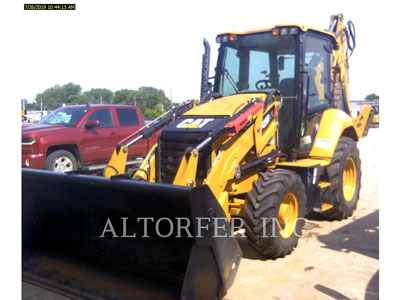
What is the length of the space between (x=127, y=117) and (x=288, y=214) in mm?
6864

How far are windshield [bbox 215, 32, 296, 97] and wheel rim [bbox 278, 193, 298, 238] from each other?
1.45 m

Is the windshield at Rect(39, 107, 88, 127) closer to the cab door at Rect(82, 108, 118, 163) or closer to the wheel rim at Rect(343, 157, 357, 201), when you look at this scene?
the cab door at Rect(82, 108, 118, 163)

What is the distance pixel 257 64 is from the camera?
19.0ft

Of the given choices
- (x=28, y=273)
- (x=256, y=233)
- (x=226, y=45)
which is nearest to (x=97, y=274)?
(x=28, y=273)

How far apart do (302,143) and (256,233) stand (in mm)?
1803

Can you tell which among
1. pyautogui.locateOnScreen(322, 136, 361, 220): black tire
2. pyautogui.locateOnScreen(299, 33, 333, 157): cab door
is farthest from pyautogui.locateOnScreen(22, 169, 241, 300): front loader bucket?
pyautogui.locateOnScreen(322, 136, 361, 220): black tire

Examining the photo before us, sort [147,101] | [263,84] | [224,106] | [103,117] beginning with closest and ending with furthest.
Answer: [224,106], [263,84], [103,117], [147,101]

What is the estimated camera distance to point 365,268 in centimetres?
443

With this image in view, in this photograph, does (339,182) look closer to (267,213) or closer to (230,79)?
(267,213)

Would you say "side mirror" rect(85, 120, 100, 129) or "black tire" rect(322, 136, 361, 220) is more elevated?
"side mirror" rect(85, 120, 100, 129)

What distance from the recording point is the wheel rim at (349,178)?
21.9 feet

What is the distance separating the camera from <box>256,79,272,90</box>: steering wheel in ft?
18.7

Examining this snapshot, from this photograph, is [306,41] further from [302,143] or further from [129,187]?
[129,187]

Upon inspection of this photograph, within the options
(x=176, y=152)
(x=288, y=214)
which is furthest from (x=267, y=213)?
(x=176, y=152)
